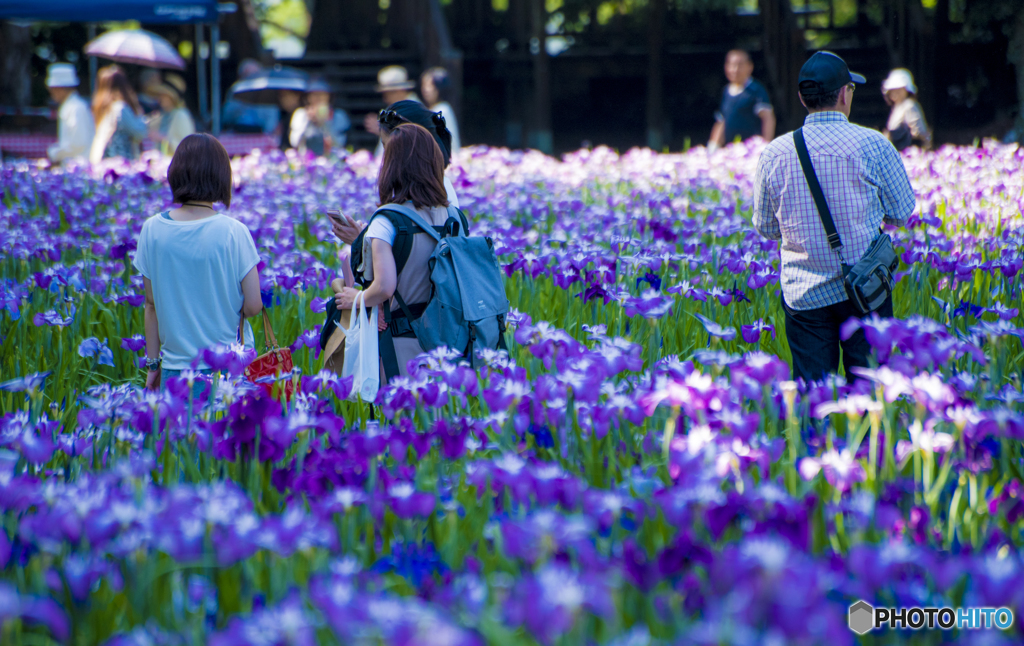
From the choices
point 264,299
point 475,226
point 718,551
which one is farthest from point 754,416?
point 475,226

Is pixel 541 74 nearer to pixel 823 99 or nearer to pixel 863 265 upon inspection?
pixel 823 99

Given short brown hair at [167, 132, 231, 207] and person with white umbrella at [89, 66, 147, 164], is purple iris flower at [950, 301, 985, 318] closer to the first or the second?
short brown hair at [167, 132, 231, 207]

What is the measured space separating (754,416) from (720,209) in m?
4.30

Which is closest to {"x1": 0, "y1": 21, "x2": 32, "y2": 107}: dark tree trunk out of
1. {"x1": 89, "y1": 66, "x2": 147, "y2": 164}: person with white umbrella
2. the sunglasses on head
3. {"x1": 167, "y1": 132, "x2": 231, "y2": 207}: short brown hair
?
{"x1": 89, "y1": 66, "x2": 147, "y2": 164}: person with white umbrella

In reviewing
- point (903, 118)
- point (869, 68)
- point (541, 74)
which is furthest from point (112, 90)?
point (869, 68)

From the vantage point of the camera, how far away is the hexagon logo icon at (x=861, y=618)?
4.91ft

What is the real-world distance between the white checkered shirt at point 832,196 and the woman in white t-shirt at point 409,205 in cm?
120

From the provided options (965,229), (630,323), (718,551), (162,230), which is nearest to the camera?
(718,551)

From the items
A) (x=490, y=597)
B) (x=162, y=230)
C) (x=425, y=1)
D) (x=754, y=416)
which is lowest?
(x=490, y=597)

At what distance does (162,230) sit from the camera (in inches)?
118

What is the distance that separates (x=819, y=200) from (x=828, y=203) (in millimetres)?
54

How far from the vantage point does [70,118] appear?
10.3 metres

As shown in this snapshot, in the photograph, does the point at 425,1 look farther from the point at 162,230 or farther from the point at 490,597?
the point at 490,597

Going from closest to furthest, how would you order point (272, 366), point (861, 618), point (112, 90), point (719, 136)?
1. point (861, 618)
2. point (272, 366)
3. point (112, 90)
4. point (719, 136)
